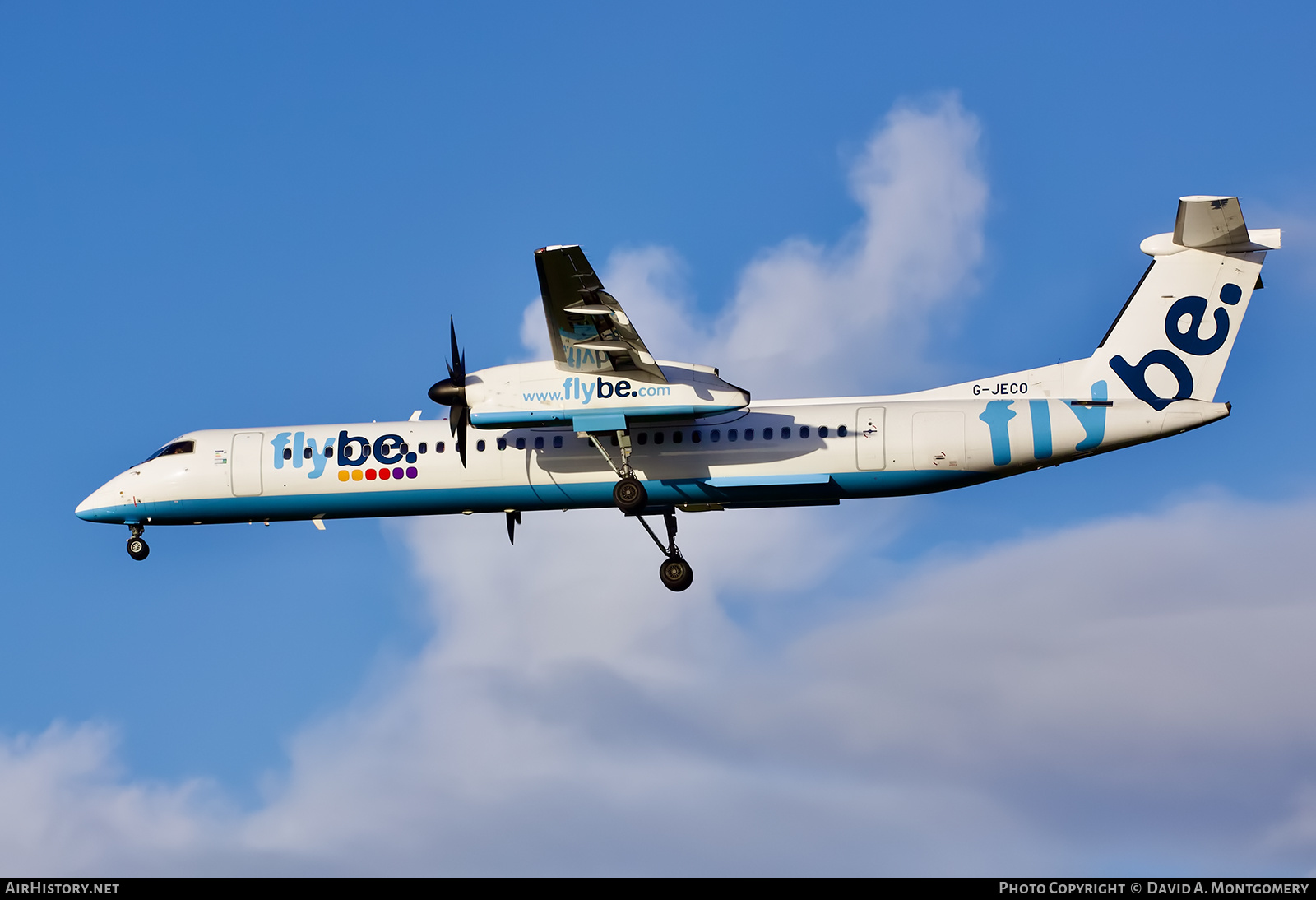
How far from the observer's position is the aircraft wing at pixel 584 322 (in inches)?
989

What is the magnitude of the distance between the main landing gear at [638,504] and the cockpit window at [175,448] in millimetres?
8538

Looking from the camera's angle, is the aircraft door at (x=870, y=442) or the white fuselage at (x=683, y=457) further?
the aircraft door at (x=870, y=442)

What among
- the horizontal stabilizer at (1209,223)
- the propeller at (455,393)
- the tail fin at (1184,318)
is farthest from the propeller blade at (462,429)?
the horizontal stabilizer at (1209,223)

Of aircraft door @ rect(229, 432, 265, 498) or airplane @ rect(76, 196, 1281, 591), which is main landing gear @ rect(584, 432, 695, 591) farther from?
aircraft door @ rect(229, 432, 265, 498)

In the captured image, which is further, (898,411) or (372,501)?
(372,501)

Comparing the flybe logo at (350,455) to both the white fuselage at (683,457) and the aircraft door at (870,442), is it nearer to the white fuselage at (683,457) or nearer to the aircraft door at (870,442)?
the white fuselage at (683,457)
